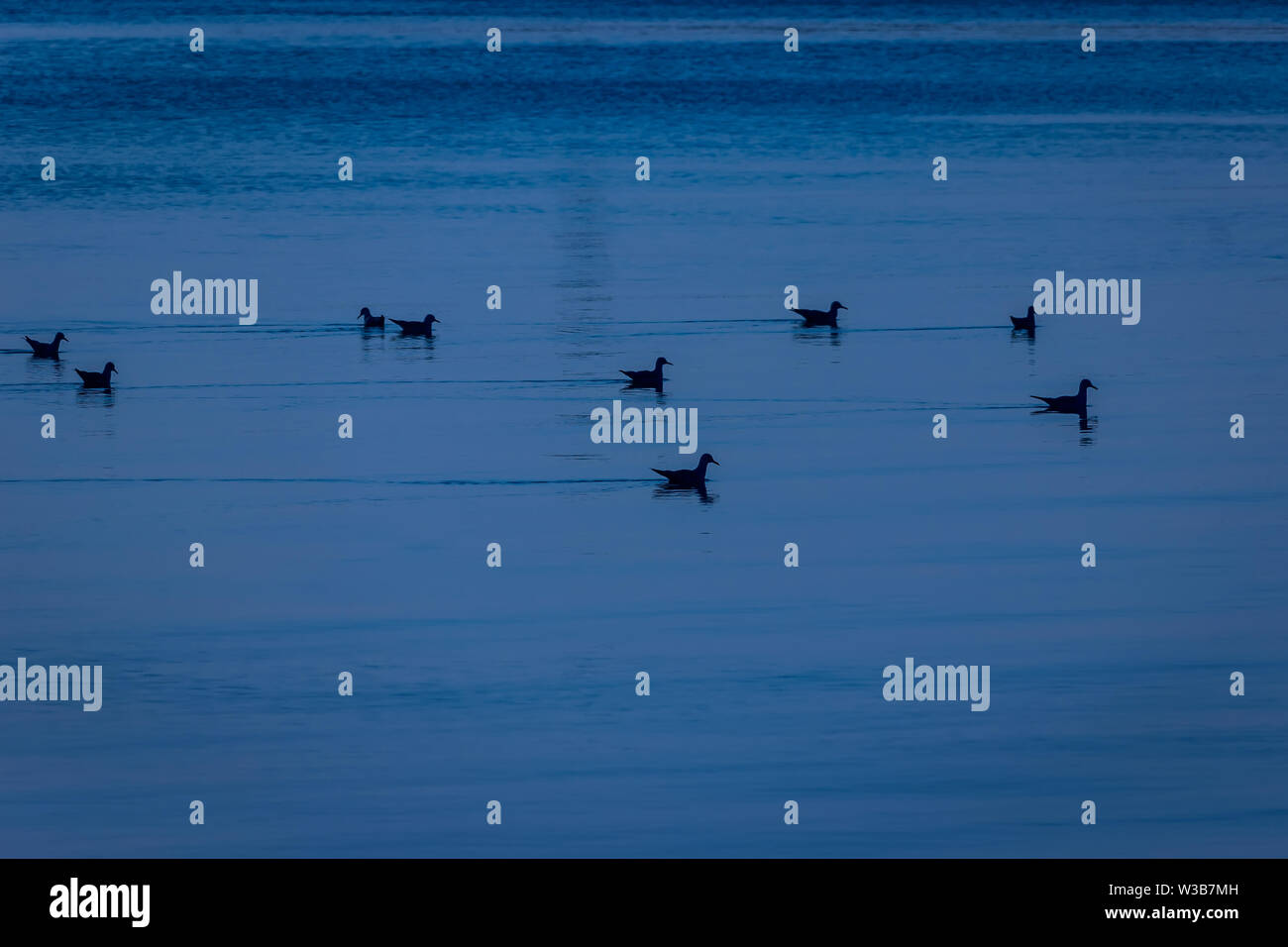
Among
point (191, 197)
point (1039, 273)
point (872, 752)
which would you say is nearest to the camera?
point (872, 752)

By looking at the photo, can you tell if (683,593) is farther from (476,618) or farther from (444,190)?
(444,190)

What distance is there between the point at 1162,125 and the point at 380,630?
143ft

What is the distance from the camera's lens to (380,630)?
15727 mm

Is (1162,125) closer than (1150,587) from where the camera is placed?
No

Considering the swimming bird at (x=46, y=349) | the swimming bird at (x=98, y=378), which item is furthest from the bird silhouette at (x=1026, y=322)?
the swimming bird at (x=46, y=349)

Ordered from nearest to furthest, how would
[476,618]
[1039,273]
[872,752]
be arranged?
[872,752] < [476,618] < [1039,273]

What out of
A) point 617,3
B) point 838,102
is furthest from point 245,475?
point 617,3

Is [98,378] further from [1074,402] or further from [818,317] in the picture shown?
[1074,402]

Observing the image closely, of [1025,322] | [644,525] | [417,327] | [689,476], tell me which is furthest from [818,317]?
[644,525]

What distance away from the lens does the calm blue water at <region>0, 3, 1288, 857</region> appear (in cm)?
1316

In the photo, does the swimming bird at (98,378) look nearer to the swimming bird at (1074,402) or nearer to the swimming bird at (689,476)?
the swimming bird at (689,476)

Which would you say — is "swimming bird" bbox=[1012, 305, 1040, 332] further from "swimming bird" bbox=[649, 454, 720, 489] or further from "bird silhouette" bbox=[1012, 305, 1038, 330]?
"swimming bird" bbox=[649, 454, 720, 489]

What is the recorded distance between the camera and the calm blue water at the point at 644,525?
13164 millimetres

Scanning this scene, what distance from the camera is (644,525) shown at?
60.3 ft
